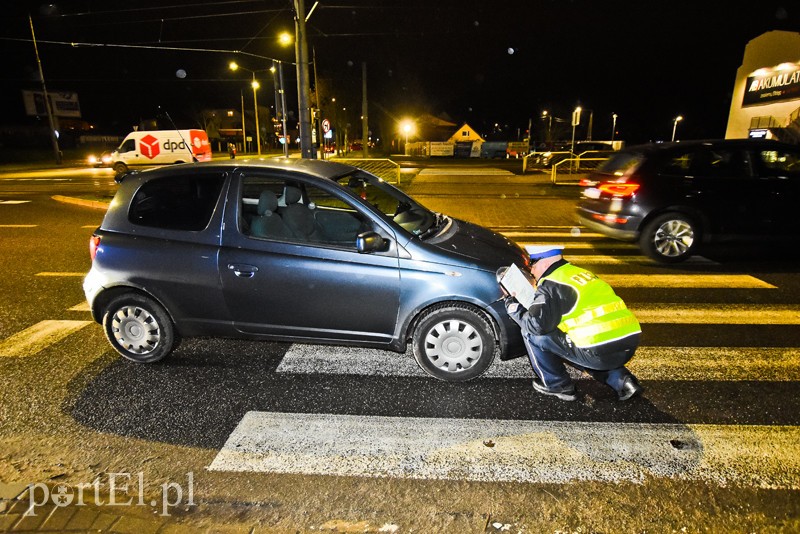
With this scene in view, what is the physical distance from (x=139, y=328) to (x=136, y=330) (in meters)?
0.04

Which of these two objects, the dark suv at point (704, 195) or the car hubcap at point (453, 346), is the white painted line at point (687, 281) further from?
the car hubcap at point (453, 346)

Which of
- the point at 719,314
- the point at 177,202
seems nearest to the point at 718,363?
the point at 719,314

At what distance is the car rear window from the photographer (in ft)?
25.7

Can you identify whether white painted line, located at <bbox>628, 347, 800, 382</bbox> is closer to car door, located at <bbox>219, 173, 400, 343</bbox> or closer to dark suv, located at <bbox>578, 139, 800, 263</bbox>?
car door, located at <bbox>219, 173, 400, 343</bbox>

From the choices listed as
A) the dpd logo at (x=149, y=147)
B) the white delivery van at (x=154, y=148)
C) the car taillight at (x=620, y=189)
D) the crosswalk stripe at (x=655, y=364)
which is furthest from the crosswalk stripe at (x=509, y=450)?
the dpd logo at (x=149, y=147)

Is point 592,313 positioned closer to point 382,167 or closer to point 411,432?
point 411,432

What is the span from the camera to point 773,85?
80.7ft

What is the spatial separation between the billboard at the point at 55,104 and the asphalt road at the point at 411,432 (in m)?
57.2

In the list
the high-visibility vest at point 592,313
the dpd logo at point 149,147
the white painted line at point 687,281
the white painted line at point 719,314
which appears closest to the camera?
the high-visibility vest at point 592,313

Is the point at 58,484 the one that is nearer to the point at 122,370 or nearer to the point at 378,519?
the point at 122,370

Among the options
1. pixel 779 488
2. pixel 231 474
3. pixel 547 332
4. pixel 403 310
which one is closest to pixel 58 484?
pixel 231 474

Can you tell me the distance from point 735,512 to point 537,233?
8.04 metres

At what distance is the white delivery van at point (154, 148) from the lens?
28875mm

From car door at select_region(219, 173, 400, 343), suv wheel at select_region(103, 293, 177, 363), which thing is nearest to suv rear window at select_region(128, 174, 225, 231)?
car door at select_region(219, 173, 400, 343)
